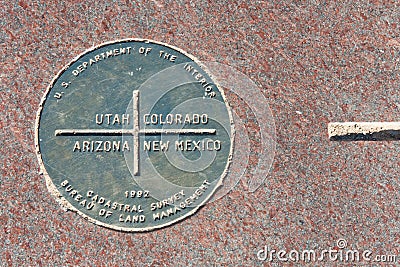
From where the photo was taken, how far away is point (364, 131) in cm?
406

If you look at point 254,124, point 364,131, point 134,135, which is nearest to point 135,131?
point 134,135

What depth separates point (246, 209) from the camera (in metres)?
3.99

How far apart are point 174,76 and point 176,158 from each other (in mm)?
550

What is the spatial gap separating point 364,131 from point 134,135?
5.08ft

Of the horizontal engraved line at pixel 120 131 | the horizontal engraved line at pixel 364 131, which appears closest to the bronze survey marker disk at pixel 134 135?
the horizontal engraved line at pixel 120 131

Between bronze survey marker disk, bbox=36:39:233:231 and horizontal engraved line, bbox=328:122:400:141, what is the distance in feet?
2.33

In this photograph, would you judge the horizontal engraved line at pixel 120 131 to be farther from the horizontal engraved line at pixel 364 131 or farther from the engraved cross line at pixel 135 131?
the horizontal engraved line at pixel 364 131

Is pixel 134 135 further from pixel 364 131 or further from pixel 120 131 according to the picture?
pixel 364 131

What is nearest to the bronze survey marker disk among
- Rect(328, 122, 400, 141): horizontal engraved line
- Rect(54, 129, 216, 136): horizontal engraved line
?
Rect(54, 129, 216, 136): horizontal engraved line

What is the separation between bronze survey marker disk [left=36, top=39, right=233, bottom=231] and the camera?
3941 mm

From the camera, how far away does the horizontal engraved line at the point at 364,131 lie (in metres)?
4.05

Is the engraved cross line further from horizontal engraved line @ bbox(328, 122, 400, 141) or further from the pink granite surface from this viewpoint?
horizontal engraved line @ bbox(328, 122, 400, 141)

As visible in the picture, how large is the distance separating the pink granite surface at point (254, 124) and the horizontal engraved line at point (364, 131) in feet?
0.14

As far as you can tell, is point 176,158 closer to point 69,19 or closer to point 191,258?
point 191,258
